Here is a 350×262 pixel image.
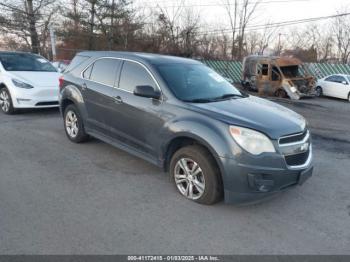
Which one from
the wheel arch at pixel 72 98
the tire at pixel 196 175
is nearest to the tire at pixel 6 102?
the wheel arch at pixel 72 98

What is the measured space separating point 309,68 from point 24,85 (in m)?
19.1

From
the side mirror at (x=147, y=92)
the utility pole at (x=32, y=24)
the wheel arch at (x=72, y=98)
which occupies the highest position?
the utility pole at (x=32, y=24)

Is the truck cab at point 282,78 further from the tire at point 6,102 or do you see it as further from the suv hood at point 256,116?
the tire at point 6,102

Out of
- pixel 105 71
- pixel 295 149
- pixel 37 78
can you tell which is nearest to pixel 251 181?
pixel 295 149

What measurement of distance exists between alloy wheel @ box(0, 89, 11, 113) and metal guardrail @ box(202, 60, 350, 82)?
752 inches

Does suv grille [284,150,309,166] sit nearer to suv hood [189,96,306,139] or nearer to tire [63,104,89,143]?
suv hood [189,96,306,139]

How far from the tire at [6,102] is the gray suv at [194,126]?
3.73 metres

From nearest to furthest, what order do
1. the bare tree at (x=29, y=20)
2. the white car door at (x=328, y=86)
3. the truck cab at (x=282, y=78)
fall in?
the truck cab at (x=282, y=78) < the white car door at (x=328, y=86) < the bare tree at (x=29, y=20)

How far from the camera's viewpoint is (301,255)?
2.84 m

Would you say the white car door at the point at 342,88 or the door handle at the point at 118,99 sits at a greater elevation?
the door handle at the point at 118,99

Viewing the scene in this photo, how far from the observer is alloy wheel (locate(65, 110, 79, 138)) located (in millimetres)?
5738

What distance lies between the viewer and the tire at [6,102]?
8.09 metres

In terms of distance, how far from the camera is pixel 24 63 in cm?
874

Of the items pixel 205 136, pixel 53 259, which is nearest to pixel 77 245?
pixel 53 259
